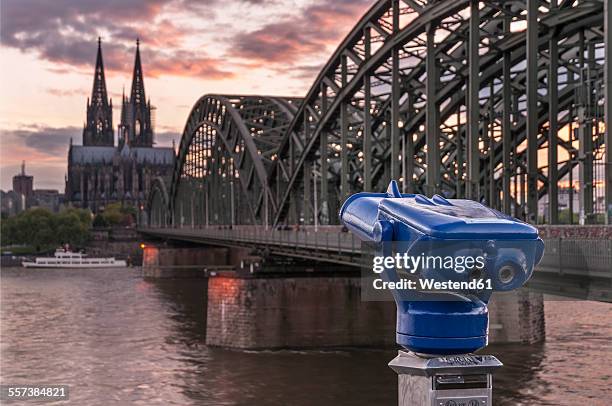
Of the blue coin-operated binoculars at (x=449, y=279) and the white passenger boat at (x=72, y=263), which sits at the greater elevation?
Answer: the blue coin-operated binoculars at (x=449, y=279)

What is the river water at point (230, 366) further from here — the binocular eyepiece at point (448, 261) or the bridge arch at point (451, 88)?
the binocular eyepiece at point (448, 261)

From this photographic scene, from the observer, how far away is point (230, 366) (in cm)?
3878

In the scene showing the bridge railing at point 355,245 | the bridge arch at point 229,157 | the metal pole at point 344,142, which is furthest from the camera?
the bridge arch at point 229,157

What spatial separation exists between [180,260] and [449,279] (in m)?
108

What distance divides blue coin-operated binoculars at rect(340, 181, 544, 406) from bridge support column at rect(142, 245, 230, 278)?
101398mm

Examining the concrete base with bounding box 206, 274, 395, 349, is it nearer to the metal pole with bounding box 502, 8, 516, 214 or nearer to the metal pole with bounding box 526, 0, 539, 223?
the metal pole with bounding box 502, 8, 516, 214

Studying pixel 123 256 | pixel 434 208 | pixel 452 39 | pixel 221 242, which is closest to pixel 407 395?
pixel 434 208

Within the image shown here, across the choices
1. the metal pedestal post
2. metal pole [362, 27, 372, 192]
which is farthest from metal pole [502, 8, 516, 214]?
the metal pedestal post

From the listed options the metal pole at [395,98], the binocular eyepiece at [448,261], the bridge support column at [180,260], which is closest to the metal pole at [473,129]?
the metal pole at [395,98]

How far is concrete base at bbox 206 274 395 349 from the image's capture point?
42.6 m

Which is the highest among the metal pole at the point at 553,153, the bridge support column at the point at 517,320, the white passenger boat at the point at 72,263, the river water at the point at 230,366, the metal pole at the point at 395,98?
the metal pole at the point at 395,98

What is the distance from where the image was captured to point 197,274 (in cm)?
10831

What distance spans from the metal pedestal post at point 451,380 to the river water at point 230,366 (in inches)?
1002

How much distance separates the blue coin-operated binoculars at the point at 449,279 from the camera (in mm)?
5914
